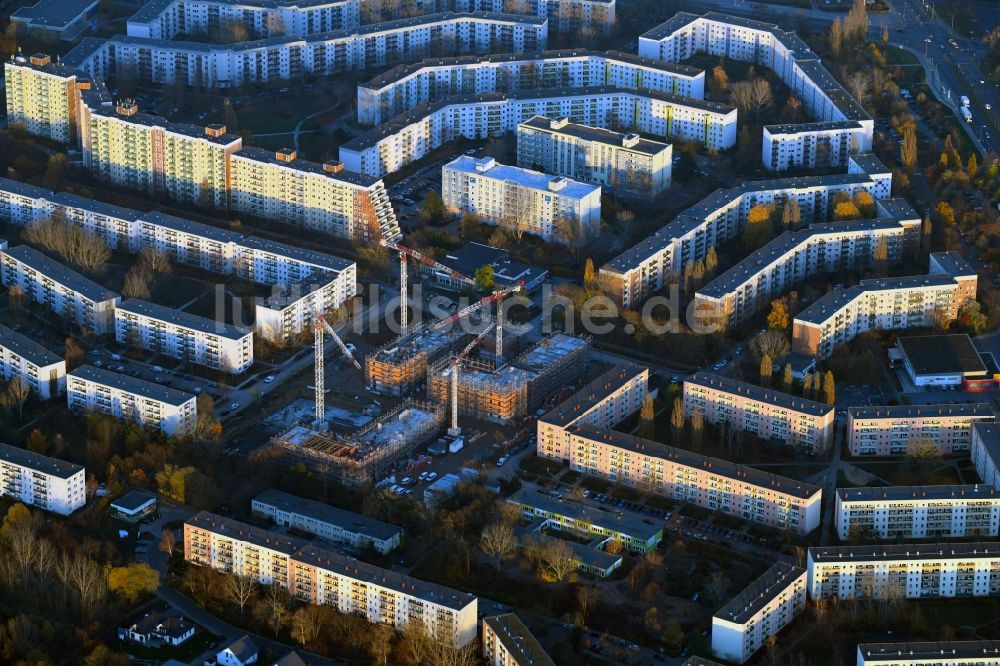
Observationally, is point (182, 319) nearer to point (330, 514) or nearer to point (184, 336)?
point (184, 336)

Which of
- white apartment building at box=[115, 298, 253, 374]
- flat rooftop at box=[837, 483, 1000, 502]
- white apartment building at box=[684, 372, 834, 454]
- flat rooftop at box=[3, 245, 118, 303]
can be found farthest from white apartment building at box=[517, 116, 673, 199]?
flat rooftop at box=[837, 483, 1000, 502]

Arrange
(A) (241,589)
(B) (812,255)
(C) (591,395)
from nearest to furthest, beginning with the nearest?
(A) (241,589)
(C) (591,395)
(B) (812,255)

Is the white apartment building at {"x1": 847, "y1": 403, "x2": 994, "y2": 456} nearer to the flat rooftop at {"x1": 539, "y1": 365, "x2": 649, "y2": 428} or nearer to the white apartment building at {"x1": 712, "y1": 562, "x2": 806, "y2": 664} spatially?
the flat rooftop at {"x1": 539, "y1": 365, "x2": 649, "y2": 428}

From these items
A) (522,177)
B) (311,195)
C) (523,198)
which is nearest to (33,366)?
(311,195)

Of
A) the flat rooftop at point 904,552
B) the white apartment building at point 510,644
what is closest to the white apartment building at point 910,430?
the flat rooftop at point 904,552

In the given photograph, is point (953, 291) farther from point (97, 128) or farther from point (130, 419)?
point (97, 128)
